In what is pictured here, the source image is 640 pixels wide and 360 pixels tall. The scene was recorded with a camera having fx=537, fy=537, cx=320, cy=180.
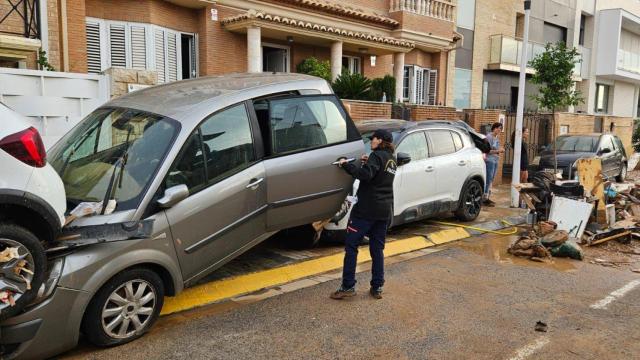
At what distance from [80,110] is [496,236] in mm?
6640

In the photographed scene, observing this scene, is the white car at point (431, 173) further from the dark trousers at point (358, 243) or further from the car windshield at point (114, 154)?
the car windshield at point (114, 154)

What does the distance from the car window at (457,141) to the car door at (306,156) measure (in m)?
3.32

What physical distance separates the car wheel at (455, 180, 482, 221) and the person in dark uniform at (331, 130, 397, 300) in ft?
12.8

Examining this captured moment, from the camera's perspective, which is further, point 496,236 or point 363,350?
point 496,236

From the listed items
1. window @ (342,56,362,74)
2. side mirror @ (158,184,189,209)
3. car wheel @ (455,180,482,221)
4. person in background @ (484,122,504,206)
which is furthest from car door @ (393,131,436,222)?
window @ (342,56,362,74)

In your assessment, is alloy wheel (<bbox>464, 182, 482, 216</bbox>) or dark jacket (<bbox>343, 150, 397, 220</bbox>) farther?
alloy wheel (<bbox>464, 182, 482, 216</bbox>)

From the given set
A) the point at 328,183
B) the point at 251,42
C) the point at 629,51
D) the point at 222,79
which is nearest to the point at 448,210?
the point at 328,183

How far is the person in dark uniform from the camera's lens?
5.33 metres

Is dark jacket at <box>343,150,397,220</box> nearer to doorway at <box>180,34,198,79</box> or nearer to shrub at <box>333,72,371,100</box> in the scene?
shrub at <box>333,72,371,100</box>

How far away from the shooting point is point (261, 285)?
5.84m

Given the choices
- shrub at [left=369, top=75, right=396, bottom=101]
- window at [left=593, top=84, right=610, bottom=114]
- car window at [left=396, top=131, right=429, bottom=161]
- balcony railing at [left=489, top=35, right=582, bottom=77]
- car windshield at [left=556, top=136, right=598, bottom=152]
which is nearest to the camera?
car window at [left=396, top=131, right=429, bottom=161]

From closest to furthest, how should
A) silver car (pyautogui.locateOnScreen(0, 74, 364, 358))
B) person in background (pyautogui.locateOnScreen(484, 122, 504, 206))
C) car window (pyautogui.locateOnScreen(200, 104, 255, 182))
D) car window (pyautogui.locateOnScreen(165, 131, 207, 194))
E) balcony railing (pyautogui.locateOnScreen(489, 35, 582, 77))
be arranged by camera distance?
1. silver car (pyautogui.locateOnScreen(0, 74, 364, 358))
2. car window (pyautogui.locateOnScreen(165, 131, 207, 194))
3. car window (pyautogui.locateOnScreen(200, 104, 255, 182))
4. person in background (pyautogui.locateOnScreen(484, 122, 504, 206))
5. balcony railing (pyautogui.locateOnScreen(489, 35, 582, 77))

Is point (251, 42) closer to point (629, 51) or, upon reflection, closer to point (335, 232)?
point (335, 232)

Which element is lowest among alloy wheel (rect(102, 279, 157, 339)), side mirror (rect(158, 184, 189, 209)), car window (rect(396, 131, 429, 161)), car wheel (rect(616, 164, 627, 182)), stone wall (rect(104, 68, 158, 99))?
car wheel (rect(616, 164, 627, 182))
